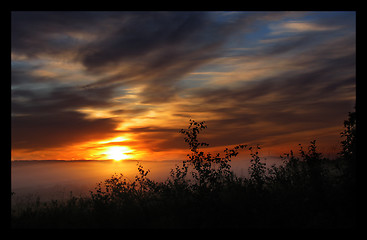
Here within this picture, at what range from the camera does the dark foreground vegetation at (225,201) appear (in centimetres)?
912

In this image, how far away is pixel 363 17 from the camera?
8.36m

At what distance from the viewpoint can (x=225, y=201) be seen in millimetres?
9781

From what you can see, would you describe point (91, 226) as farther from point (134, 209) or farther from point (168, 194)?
point (168, 194)

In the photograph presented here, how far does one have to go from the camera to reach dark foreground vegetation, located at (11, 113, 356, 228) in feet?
29.9
